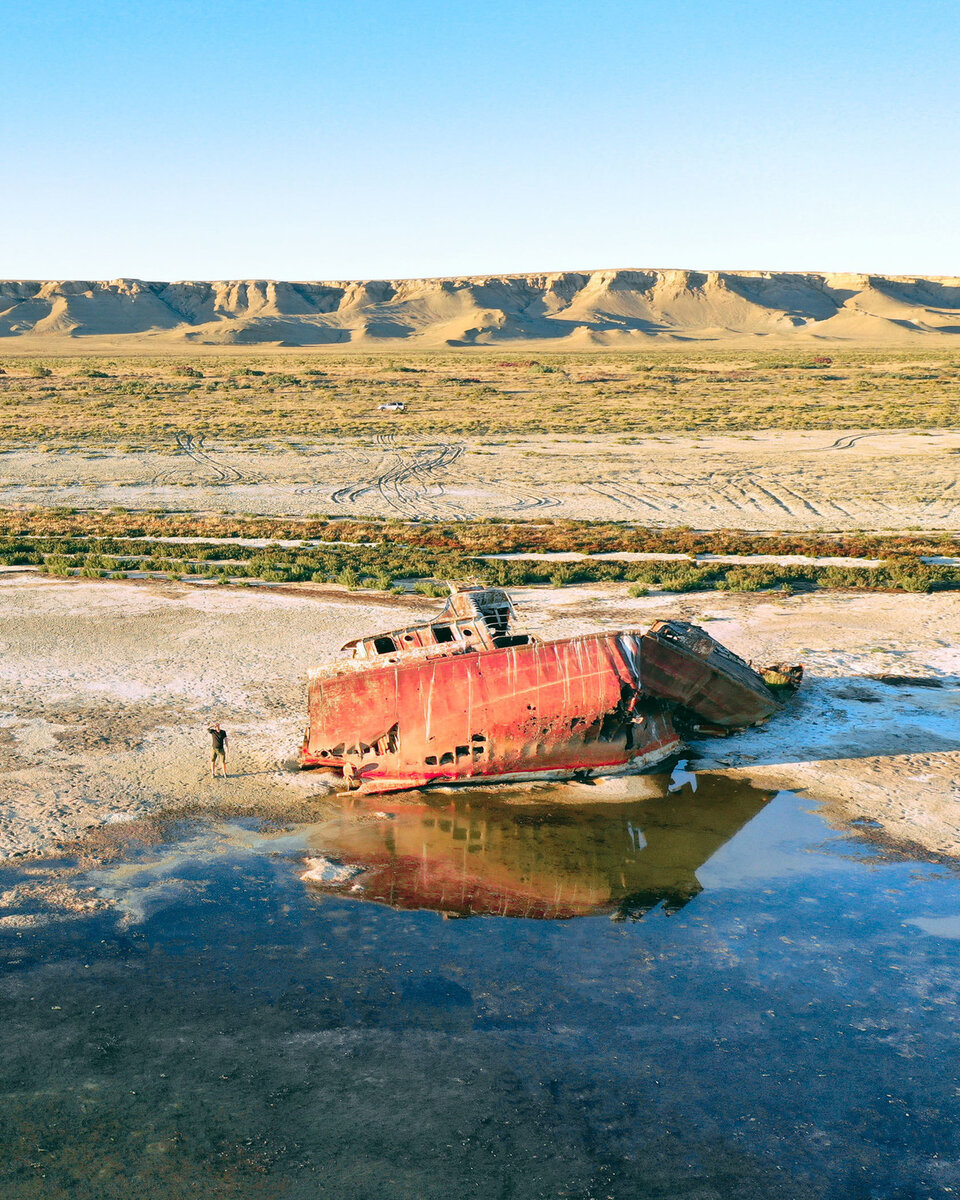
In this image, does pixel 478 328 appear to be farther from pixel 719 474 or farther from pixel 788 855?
pixel 788 855

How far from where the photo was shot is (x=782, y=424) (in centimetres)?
6081

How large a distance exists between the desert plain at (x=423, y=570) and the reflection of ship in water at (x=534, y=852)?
2.82 ft

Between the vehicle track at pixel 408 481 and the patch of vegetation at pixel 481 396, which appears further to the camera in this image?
the patch of vegetation at pixel 481 396

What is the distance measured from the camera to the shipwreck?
597 inches

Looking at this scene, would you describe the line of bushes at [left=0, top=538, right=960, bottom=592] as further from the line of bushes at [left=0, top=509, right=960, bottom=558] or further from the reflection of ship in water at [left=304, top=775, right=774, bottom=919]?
the reflection of ship in water at [left=304, top=775, right=774, bottom=919]

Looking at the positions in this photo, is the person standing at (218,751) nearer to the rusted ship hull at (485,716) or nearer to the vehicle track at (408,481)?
the rusted ship hull at (485,716)

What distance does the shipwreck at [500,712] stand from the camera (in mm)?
15156

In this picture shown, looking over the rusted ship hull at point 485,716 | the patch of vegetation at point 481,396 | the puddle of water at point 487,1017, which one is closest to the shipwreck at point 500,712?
the rusted ship hull at point 485,716

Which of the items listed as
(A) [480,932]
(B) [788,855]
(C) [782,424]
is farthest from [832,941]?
(C) [782,424]

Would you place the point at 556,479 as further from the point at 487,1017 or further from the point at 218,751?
the point at 487,1017

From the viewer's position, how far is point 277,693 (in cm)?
1925

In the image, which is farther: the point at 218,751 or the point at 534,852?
the point at 218,751

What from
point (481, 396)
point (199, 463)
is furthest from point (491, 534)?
point (481, 396)

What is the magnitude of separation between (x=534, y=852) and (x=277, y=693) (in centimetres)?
744
